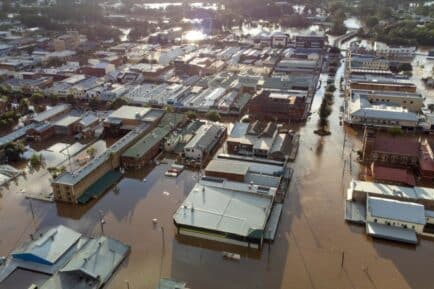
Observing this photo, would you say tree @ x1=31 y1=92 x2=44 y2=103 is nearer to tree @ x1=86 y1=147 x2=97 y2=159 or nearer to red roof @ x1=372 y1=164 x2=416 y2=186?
tree @ x1=86 y1=147 x2=97 y2=159

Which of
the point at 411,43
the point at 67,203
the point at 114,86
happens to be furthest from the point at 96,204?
the point at 411,43

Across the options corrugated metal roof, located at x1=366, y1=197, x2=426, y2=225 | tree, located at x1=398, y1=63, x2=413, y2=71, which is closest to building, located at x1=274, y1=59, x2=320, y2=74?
tree, located at x1=398, y1=63, x2=413, y2=71

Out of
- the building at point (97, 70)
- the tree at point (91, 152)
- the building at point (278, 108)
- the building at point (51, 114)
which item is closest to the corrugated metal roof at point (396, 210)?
the building at point (278, 108)

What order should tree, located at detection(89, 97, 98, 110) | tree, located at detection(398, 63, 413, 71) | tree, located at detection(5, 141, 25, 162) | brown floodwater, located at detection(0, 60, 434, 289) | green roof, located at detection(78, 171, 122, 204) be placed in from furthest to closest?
1. tree, located at detection(398, 63, 413, 71)
2. tree, located at detection(89, 97, 98, 110)
3. tree, located at detection(5, 141, 25, 162)
4. green roof, located at detection(78, 171, 122, 204)
5. brown floodwater, located at detection(0, 60, 434, 289)

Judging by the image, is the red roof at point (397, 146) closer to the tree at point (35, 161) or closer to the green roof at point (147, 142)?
the green roof at point (147, 142)

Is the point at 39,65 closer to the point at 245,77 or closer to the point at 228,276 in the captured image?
the point at 245,77

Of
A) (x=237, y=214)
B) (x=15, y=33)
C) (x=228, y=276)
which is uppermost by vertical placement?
(x=15, y=33)
